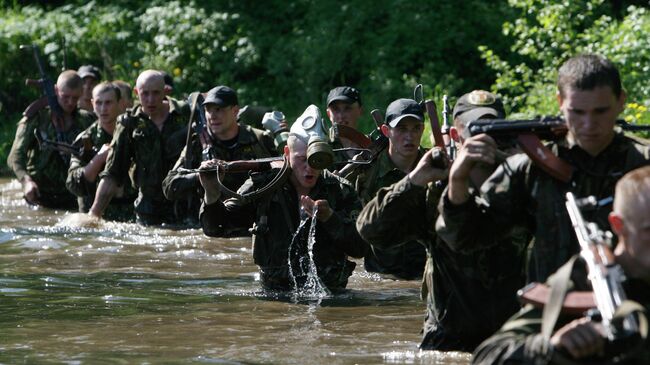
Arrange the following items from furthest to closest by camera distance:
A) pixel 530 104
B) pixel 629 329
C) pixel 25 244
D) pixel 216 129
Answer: pixel 530 104 → pixel 25 244 → pixel 216 129 → pixel 629 329

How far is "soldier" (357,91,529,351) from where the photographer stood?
7.00 metres

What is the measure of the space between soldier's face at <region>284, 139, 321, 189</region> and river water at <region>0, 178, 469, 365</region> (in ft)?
2.94

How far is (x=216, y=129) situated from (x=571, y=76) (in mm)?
6936

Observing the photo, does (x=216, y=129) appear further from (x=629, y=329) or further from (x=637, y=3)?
(x=637, y=3)

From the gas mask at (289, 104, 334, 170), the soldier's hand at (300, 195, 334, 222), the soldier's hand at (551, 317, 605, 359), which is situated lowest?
the soldier's hand at (300, 195, 334, 222)

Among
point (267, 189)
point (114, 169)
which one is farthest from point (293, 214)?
point (114, 169)

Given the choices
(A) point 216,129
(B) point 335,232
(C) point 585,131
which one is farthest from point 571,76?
(A) point 216,129

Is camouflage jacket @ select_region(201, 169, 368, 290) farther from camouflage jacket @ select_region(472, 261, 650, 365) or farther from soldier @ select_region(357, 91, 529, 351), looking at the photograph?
camouflage jacket @ select_region(472, 261, 650, 365)

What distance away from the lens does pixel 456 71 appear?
21.2 metres

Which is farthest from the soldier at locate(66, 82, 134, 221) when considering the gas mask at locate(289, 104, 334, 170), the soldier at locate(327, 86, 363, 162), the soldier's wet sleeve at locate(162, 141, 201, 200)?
the gas mask at locate(289, 104, 334, 170)

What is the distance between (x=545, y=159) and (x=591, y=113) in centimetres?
27

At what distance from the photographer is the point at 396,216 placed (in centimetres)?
699

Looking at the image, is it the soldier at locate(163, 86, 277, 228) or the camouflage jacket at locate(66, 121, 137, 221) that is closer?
the soldier at locate(163, 86, 277, 228)

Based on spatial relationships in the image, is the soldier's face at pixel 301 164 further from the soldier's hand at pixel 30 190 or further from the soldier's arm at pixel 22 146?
the soldier's arm at pixel 22 146
